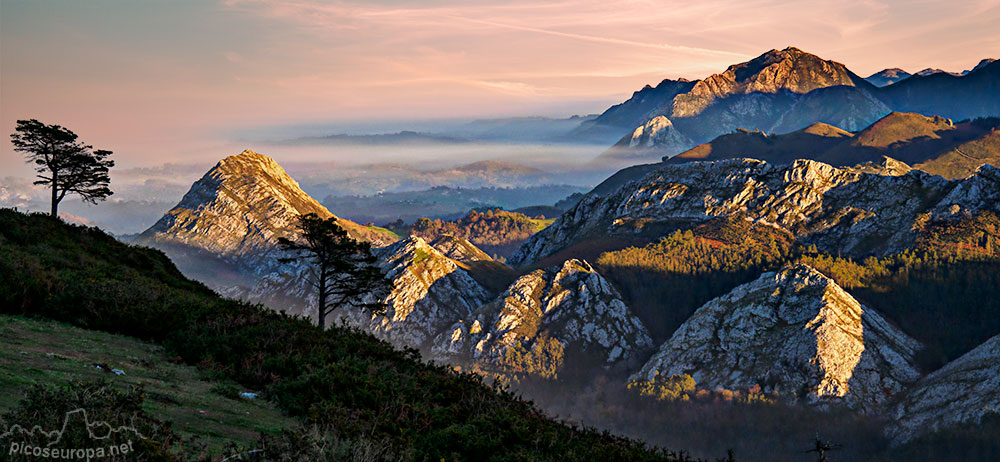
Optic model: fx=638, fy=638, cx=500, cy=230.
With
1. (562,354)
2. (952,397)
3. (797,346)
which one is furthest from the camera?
(562,354)

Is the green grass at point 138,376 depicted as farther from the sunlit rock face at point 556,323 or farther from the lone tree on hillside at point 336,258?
the sunlit rock face at point 556,323

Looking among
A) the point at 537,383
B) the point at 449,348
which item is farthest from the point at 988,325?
the point at 449,348

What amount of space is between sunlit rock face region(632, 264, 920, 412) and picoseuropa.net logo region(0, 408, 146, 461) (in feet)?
496

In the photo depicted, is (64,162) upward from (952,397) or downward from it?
upward

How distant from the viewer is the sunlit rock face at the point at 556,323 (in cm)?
18488

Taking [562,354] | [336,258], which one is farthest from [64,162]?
[562,354]

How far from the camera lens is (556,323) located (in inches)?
7451

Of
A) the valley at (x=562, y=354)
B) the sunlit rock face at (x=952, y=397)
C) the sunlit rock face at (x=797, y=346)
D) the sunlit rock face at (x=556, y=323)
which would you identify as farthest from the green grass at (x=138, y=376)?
the sunlit rock face at (x=556, y=323)

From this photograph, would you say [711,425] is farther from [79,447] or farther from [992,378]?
[79,447]

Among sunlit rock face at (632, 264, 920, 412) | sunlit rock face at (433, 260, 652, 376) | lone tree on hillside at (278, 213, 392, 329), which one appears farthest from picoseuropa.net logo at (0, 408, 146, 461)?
sunlit rock face at (433, 260, 652, 376)

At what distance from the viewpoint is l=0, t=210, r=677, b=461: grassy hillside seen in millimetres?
20750

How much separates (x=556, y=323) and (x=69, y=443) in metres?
180

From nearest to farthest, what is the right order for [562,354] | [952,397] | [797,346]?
[952,397] → [797,346] → [562,354]

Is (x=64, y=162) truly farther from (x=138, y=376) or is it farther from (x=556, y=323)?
(x=556, y=323)
